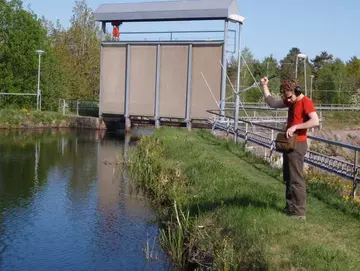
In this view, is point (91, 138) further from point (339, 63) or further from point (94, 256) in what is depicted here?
point (339, 63)

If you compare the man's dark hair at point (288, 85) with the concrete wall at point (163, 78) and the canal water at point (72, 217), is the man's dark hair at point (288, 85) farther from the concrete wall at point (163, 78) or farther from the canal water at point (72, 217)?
the concrete wall at point (163, 78)

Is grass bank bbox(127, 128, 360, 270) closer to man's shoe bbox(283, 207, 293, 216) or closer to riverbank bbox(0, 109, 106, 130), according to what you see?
man's shoe bbox(283, 207, 293, 216)

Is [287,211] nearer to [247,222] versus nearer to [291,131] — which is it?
[247,222]

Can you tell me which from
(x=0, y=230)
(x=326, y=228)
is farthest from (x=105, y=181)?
(x=326, y=228)

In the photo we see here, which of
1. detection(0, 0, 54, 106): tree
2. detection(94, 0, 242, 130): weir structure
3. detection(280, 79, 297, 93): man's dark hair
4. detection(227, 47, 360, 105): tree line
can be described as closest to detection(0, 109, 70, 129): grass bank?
detection(94, 0, 242, 130): weir structure

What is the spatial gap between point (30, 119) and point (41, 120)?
2.78 ft

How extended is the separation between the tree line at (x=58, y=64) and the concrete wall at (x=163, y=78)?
3.09m

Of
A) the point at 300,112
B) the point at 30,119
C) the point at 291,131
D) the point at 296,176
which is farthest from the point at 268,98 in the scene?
the point at 30,119

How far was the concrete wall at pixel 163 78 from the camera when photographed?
35.0 m

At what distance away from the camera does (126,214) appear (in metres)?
12.8

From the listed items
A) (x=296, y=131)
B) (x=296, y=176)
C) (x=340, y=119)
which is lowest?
(x=340, y=119)

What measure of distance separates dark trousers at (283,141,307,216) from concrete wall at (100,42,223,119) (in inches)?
1004

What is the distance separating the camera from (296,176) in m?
7.70

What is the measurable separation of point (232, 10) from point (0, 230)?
26.2 m
